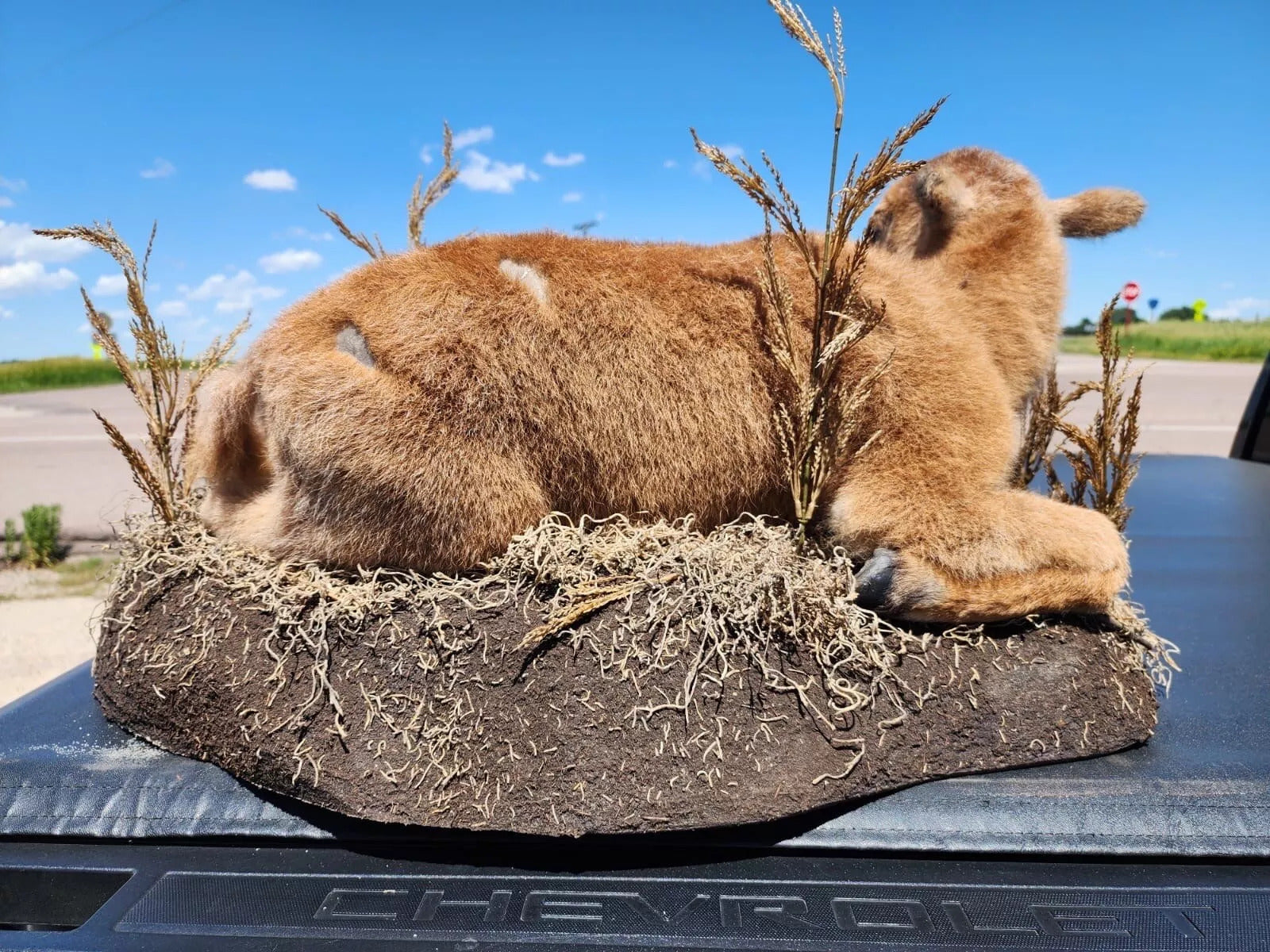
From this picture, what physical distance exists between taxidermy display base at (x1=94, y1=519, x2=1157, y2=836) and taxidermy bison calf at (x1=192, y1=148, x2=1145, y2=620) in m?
0.12

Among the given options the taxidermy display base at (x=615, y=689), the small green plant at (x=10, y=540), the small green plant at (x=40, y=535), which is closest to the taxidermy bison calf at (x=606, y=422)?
the taxidermy display base at (x=615, y=689)

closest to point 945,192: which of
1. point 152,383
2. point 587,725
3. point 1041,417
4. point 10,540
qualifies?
point 1041,417

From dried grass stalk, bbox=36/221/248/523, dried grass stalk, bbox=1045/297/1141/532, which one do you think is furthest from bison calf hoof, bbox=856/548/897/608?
dried grass stalk, bbox=36/221/248/523

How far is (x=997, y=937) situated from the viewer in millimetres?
1872

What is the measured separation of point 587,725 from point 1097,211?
8.11 feet

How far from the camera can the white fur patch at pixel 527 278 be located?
247 centimetres

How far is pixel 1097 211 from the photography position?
2.92 meters

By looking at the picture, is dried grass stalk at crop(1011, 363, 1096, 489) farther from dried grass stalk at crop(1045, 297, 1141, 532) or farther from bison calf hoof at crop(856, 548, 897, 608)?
bison calf hoof at crop(856, 548, 897, 608)

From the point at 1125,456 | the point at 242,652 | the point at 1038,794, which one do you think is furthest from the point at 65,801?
the point at 1125,456

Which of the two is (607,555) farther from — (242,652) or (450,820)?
(242,652)

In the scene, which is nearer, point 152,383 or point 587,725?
point 587,725

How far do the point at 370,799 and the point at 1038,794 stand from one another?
5.99ft

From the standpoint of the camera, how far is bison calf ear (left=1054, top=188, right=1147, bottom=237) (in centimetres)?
291

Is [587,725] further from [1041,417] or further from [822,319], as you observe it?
[1041,417]
